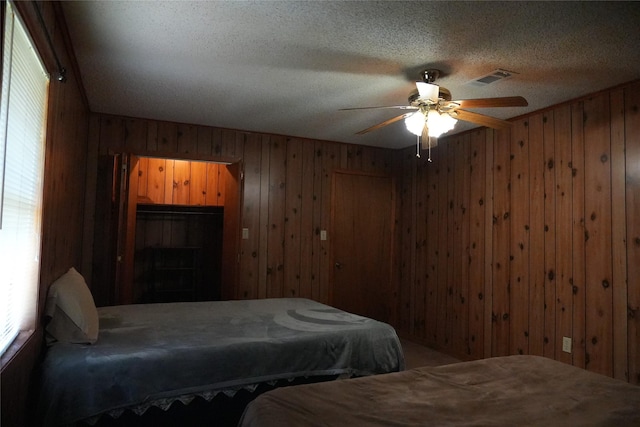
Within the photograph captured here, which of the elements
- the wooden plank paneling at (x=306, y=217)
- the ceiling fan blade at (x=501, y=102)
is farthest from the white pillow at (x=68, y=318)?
the wooden plank paneling at (x=306, y=217)

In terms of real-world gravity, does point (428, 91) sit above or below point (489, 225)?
above

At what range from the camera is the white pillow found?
225 centimetres

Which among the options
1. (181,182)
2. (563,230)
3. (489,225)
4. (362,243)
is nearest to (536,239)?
(563,230)

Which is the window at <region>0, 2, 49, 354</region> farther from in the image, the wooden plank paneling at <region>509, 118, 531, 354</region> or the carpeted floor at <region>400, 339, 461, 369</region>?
the wooden plank paneling at <region>509, 118, 531, 354</region>

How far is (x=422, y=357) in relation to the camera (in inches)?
169

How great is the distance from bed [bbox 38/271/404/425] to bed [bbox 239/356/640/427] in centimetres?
75

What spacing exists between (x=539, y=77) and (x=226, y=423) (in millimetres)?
3009

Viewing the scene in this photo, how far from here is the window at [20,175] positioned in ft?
4.89

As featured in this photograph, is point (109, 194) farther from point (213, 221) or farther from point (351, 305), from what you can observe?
point (351, 305)

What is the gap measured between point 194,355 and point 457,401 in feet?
4.48

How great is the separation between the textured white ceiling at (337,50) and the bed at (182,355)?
5.06ft

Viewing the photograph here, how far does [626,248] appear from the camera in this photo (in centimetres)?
294

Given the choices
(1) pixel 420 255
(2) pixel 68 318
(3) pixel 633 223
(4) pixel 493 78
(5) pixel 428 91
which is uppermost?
(4) pixel 493 78

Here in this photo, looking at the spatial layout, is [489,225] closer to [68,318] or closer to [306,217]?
[306,217]
